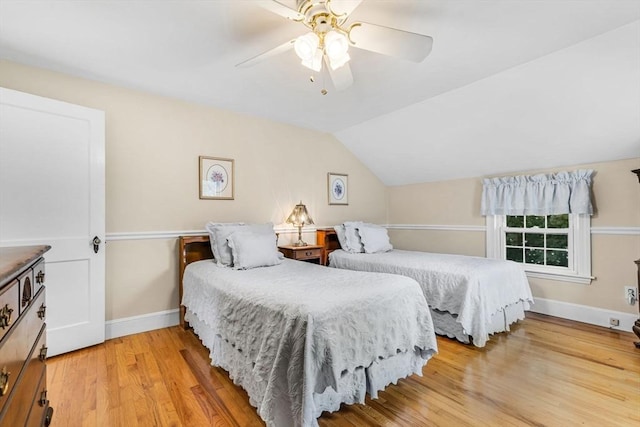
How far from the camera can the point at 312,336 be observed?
1.44 m

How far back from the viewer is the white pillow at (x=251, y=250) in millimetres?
2688

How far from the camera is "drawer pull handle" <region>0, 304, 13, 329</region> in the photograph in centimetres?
77

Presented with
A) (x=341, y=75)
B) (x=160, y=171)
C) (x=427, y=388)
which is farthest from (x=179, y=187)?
(x=427, y=388)

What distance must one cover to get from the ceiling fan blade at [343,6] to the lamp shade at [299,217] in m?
2.53

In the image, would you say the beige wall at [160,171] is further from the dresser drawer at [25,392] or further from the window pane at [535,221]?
the window pane at [535,221]

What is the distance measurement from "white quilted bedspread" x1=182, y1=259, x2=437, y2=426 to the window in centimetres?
234

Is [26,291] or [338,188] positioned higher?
[338,188]

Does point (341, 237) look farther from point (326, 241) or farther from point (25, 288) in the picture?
point (25, 288)

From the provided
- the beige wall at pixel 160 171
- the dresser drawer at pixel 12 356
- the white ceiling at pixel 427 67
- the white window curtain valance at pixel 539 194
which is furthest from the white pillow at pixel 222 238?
the white window curtain valance at pixel 539 194

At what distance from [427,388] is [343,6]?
231 centimetres

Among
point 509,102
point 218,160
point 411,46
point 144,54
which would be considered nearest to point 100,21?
point 144,54

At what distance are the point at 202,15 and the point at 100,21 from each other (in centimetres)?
68

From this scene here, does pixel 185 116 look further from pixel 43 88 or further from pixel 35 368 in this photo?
pixel 35 368

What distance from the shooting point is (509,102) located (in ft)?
9.55
